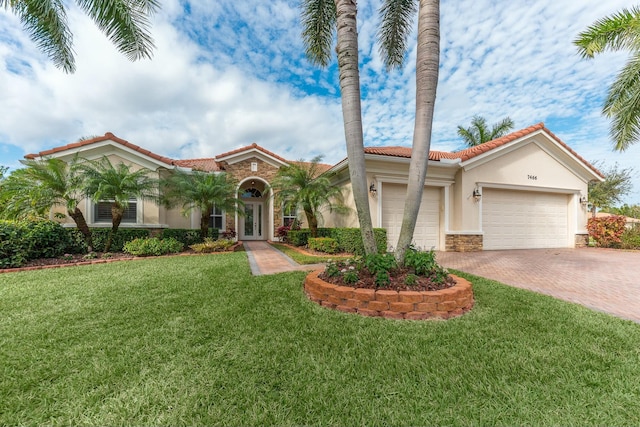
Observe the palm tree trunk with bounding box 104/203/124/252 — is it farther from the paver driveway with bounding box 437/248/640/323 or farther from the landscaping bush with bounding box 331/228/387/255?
the paver driveway with bounding box 437/248/640/323

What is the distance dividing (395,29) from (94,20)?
8.39 metres

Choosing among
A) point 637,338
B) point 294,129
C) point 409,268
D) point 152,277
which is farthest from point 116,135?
point 637,338

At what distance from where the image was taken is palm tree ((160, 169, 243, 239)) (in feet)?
34.1

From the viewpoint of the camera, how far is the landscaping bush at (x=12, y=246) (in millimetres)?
7254

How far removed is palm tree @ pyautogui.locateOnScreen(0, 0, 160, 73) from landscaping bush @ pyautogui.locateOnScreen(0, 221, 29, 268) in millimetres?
5091

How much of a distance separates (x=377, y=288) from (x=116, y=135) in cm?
1289

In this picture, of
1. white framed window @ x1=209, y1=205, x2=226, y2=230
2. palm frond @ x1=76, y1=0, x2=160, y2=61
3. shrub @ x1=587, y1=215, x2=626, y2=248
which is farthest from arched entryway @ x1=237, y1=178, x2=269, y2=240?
shrub @ x1=587, y1=215, x2=626, y2=248

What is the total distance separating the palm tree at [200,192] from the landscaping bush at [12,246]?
4.14 meters

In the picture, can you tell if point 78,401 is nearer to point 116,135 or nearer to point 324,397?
point 324,397

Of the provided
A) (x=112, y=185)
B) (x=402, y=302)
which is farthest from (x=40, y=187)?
(x=402, y=302)

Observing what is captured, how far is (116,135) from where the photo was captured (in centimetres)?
1105

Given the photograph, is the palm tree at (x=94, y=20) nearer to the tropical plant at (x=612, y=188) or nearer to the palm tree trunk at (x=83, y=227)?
the palm tree trunk at (x=83, y=227)

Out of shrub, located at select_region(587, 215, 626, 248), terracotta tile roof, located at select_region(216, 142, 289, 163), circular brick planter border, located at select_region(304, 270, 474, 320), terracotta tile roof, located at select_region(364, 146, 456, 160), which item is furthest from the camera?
terracotta tile roof, located at select_region(216, 142, 289, 163)

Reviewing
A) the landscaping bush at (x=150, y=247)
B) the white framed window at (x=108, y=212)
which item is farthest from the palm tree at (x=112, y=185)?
the white framed window at (x=108, y=212)
